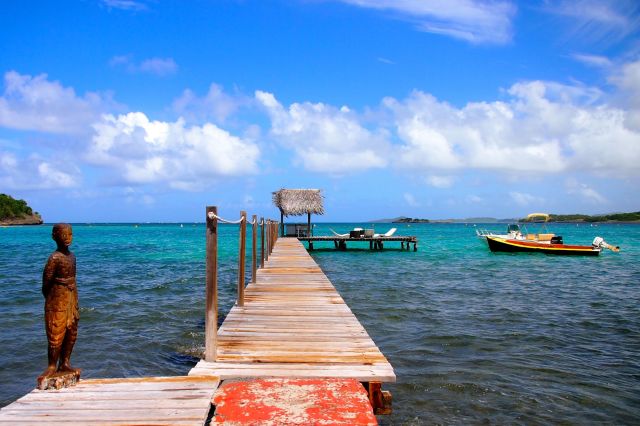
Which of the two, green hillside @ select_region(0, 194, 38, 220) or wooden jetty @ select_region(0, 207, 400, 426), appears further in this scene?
green hillside @ select_region(0, 194, 38, 220)

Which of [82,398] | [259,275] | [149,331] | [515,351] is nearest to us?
[82,398]

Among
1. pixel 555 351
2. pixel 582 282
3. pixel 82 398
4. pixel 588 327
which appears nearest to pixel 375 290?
pixel 588 327

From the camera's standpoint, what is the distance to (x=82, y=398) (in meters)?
3.61

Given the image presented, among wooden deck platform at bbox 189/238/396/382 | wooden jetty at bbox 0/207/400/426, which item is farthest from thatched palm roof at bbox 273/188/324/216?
wooden jetty at bbox 0/207/400/426

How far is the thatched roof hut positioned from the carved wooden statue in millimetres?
30232

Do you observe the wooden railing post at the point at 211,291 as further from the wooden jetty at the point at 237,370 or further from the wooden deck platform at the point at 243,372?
the wooden deck platform at the point at 243,372

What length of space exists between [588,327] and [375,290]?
6.47 meters

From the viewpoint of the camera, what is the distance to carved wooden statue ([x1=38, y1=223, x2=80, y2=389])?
379cm

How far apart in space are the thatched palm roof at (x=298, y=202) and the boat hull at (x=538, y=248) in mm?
12799

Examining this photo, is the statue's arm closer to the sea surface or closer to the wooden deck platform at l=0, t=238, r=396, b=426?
the wooden deck platform at l=0, t=238, r=396, b=426

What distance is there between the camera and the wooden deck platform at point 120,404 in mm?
3236

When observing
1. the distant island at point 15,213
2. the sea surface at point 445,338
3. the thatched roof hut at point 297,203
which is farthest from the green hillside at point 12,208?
the sea surface at point 445,338

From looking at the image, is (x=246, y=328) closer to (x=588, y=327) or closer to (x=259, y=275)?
(x=259, y=275)

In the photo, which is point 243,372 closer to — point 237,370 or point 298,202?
point 237,370
